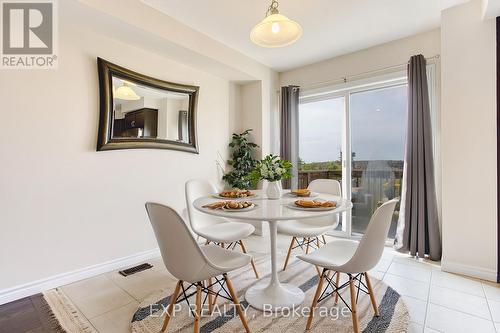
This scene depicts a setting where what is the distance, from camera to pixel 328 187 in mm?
2754

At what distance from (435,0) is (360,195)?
2322mm

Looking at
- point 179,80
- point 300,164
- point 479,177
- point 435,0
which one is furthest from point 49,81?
point 479,177

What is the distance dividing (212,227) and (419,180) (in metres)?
2.33

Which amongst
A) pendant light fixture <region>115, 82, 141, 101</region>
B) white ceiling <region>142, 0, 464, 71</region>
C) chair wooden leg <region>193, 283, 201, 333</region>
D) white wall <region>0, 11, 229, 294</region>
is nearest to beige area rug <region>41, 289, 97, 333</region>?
white wall <region>0, 11, 229, 294</region>

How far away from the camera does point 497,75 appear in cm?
231

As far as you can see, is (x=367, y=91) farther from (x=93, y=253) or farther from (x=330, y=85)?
(x=93, y=253)

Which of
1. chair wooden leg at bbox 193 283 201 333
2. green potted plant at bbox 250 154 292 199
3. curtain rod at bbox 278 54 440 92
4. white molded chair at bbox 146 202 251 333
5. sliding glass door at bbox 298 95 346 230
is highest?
curtain rod at bbox 278 54 440 92

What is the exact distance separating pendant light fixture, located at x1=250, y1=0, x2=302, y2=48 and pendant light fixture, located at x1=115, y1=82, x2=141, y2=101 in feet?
4.89

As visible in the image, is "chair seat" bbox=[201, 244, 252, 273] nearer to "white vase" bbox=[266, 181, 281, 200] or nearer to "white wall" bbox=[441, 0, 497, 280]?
"white vase" bbox=[266, 181, 281, 200]

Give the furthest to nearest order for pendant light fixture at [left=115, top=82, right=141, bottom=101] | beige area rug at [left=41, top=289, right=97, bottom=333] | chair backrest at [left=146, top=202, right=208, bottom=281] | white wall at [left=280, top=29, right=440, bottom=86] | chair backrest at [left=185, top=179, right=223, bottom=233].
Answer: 1. white wall at [left=280, top=29, right=440, bottom=86]
2. pendant light fixture at [left=115, top=82, right=141, bottom=101]
3. chair backrest at [left=185, top=179, right=223, bottom=233]
4. beige area rug at [left=41, top=289, right=97, bottom=333]
5. chair backrest at [left=146, top=202, right=208, bottom=281]

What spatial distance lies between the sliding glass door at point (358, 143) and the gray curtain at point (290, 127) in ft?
0.50

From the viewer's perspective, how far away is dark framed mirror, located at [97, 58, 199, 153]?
8.27ft

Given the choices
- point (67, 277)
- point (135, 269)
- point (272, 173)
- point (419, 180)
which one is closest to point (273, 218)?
point (272, 173)

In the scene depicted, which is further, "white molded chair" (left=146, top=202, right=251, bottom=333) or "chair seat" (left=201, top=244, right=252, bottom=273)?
"chair seat" (left=201, top=244, right=252, bottom=273)
